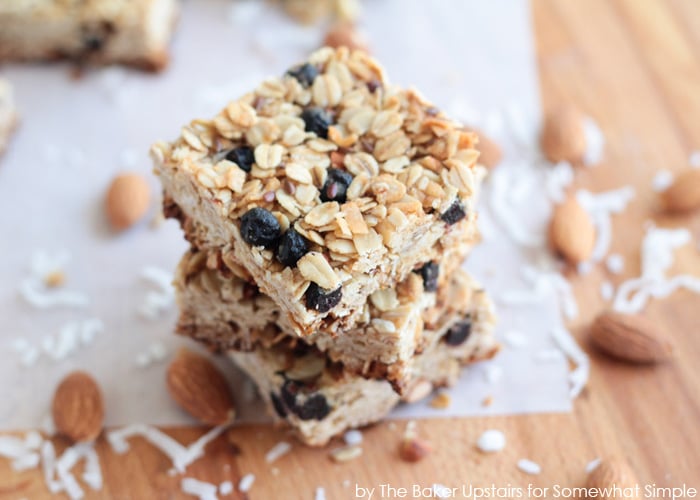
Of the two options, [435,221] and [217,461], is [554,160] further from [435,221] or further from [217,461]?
[217,461]

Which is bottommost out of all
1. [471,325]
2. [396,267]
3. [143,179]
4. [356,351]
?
[471,325]

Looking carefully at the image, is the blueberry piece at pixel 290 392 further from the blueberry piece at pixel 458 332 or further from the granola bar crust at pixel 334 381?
the blueberry piece at pixel 458 332

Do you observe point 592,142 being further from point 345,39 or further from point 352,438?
point 352,438

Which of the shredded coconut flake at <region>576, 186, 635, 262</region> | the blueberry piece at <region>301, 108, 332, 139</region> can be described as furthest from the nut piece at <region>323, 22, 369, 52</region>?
the blueberry piece at <region>301, 108, 332, 139</region>

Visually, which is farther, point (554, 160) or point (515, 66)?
point (515, 66)

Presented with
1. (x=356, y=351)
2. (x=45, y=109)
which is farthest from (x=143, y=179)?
(x=356, y=351)

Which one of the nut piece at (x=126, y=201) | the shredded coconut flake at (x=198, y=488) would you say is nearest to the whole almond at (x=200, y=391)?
the shredded coconut flake at (x=198, y=488)
